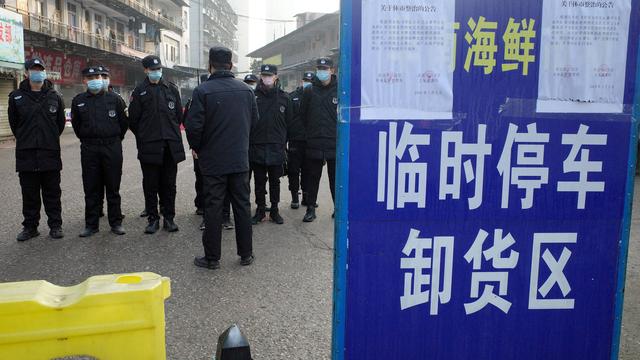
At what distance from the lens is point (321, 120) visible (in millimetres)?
6367

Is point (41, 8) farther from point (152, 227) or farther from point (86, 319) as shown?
point (86, 319)

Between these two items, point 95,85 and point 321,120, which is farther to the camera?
point 321,120

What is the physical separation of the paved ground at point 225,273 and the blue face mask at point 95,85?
149 cm

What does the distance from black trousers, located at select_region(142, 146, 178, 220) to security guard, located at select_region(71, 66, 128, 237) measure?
11.8 inches

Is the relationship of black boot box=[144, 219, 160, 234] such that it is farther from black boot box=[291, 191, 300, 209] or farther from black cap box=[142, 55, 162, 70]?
black boot box=[291, 191, 300, 209]

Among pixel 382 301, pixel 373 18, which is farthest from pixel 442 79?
pixel 382 301

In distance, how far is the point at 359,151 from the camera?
6.95ft

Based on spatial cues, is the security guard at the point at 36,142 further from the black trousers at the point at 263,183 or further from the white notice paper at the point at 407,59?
the white notice paper at the point at 407,59

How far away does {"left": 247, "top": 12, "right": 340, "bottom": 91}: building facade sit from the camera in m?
35.4

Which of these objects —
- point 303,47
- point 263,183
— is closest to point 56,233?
point 263,183

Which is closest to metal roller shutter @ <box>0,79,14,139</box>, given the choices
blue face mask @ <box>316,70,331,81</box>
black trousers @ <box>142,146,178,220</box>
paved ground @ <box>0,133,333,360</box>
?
paved ground @ <box>0,133,333,360</box>

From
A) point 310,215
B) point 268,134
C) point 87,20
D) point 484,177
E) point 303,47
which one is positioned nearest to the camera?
point 484,177

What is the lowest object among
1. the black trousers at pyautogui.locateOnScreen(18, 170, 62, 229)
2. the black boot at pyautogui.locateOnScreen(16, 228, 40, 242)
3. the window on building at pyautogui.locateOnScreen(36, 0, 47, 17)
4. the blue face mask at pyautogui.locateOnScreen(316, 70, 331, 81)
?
the black boot at pyautogui.locateOnScreen(16, 228, 40, 242)

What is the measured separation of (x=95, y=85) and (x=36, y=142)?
807mm
